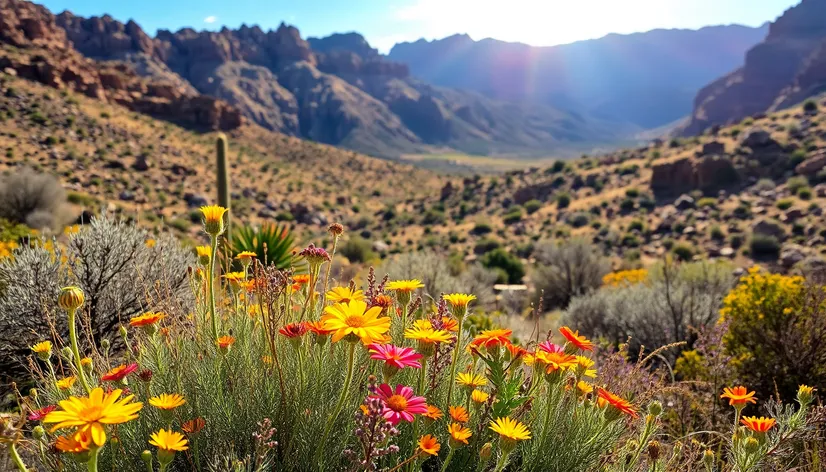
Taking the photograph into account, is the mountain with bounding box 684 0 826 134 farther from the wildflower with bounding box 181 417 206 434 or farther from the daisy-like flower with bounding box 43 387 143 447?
the daisy-like flower with bounding box 43 387 143 447

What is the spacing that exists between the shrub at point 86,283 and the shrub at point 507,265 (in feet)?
48.4

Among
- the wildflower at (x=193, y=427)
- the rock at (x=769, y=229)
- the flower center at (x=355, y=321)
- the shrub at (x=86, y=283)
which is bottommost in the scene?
the rock at (x=769, y=229)

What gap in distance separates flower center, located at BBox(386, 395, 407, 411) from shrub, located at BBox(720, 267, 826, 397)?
3752 mm

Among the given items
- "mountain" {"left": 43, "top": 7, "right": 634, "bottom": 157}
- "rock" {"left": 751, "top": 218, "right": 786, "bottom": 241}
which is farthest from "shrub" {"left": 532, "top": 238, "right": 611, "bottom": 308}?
"mountain" {"left": 43, "top": 7, "right": 634, "bottom": 157}

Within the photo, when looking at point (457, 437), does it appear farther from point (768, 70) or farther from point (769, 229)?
point (768, 70)

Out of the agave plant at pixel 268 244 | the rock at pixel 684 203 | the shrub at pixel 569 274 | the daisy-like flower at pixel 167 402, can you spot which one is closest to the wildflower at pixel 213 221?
the daisy-like flower at pixel 167 402

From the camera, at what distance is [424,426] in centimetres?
166

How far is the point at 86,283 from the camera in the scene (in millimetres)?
3701

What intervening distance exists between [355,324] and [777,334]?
4.37 meters

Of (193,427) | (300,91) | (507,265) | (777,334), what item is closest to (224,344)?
(193,427)

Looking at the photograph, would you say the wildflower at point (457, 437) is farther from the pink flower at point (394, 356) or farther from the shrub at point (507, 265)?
the shrub at point (507, 265)

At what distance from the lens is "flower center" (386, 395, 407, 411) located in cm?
129

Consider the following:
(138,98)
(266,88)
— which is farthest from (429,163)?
(138,98)

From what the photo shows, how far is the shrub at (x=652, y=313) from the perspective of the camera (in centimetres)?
639
